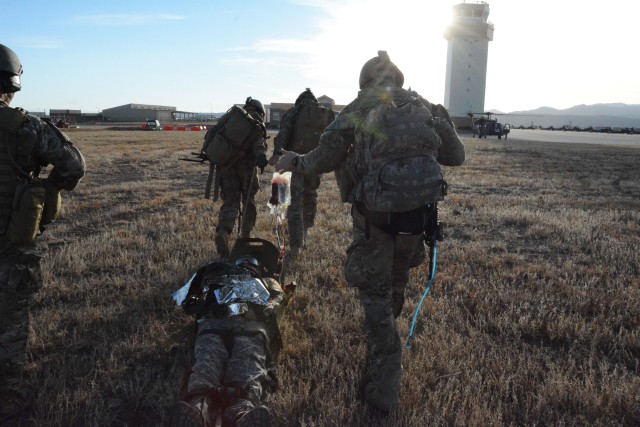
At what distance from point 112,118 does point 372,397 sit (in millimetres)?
107915

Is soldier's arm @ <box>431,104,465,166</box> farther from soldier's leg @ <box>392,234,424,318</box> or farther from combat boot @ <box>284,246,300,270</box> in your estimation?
combat boot @ <box>284,246,300,270</box>

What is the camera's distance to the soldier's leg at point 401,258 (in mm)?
3293

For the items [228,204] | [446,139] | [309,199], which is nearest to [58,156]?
[446,139]

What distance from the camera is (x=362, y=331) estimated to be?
437 cm

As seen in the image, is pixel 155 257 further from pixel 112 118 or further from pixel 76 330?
pixel 112 118

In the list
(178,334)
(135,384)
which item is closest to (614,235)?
(178,334)

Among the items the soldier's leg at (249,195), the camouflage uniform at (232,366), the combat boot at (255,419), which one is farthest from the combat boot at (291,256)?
the combat boot at (255,419)

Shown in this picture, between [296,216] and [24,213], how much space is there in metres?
3.97

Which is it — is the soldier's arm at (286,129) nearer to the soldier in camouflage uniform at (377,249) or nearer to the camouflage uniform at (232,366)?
the soldier in camouflage uniform at (377,249)

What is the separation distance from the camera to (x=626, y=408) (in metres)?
3.29

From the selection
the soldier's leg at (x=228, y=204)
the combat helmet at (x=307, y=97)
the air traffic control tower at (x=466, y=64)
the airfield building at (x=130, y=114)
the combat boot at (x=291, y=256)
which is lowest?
Answer: the combat boot at (x=291, y=256)

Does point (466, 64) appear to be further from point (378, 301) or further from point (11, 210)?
point (11, 210)

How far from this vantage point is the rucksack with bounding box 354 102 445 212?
3.02 m

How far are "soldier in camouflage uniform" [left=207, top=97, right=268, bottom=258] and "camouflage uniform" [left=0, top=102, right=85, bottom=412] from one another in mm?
3015
